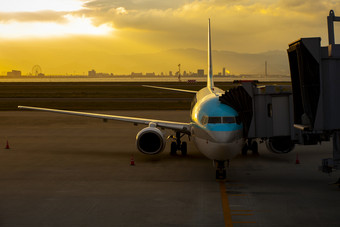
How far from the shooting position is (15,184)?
18.4m

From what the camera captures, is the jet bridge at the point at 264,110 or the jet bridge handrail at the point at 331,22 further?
the jet bridge at the point at 264,110

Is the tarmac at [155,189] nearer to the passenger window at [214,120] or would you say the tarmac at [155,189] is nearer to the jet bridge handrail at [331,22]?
the passenger window at [214,120]

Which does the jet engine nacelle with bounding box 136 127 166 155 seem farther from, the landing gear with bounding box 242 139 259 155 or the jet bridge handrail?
the jet bridge handrail

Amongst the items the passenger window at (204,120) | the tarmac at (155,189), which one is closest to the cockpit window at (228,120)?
the passenger window at (204,120)

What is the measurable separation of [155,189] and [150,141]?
6237 mm

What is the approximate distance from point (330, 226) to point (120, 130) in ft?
86.0

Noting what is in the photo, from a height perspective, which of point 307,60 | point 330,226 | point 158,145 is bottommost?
point 330,226

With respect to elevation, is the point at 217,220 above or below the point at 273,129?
below

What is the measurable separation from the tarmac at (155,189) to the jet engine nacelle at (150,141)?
76 cm

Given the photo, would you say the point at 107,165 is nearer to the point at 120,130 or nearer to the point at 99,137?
the point at 99,137

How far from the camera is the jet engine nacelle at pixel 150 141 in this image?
23.0 meters

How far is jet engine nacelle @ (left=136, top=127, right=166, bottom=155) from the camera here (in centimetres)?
2303

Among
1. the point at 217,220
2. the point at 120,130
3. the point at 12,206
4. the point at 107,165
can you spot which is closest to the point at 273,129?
the point at 217,220

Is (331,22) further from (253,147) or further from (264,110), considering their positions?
(253,147)
